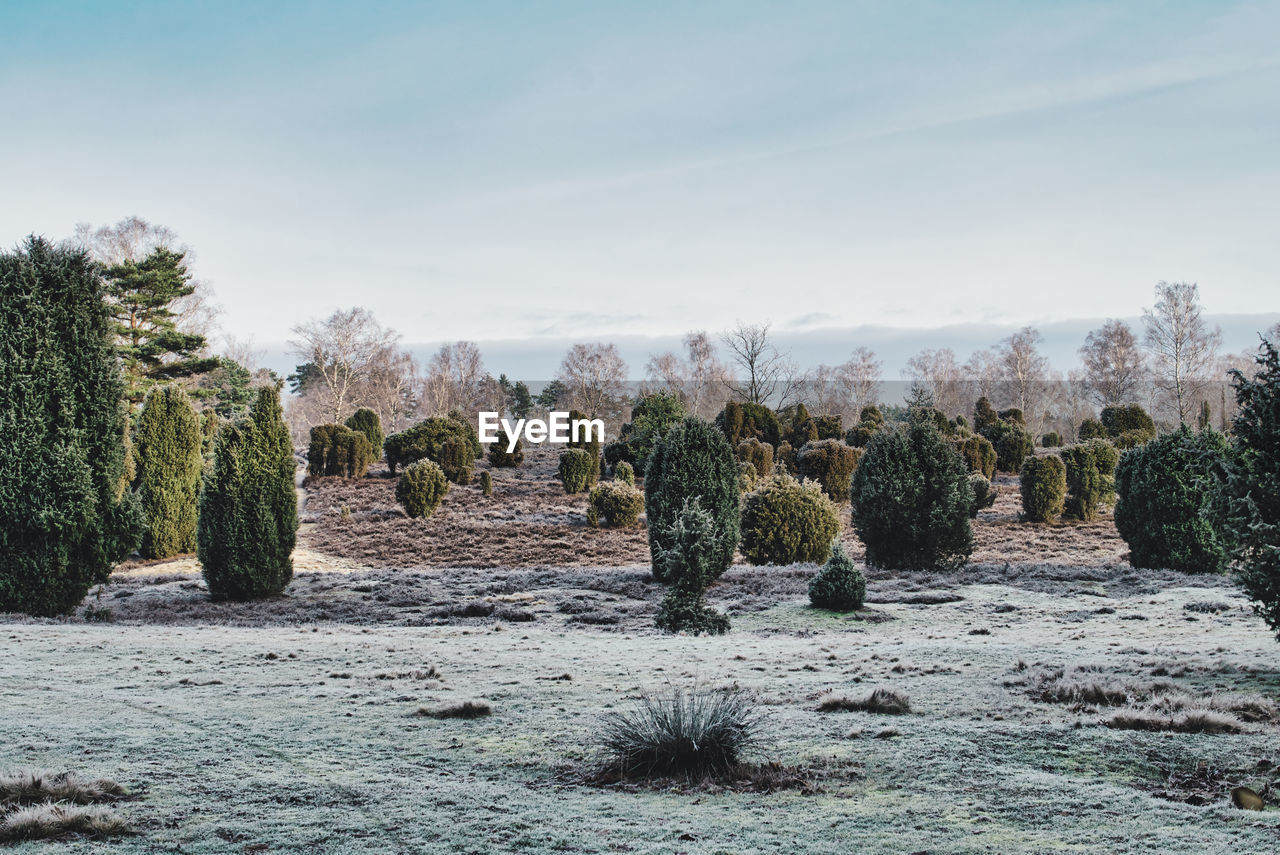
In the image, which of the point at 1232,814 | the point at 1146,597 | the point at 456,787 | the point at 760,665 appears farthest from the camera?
the point at 1146,597

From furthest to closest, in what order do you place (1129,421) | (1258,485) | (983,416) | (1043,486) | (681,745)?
(983,416) → (1129,421) → (1043,486) → (1258,485) → (681,745)

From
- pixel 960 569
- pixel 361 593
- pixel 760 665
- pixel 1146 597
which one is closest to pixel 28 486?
pixel 361 593

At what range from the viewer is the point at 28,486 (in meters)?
10.6

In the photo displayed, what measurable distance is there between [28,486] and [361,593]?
15.2 ft

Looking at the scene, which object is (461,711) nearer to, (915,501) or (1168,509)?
(915,501)

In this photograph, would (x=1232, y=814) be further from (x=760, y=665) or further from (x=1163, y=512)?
(x=1163, y=512)

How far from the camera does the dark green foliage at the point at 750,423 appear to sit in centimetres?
3584

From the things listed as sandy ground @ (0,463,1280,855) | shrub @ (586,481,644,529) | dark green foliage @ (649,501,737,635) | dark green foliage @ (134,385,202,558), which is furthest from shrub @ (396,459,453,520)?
dark green foliage @ (649,501,737,635)

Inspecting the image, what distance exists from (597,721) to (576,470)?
929 inches

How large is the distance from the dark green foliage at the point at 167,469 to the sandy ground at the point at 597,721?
7856 mm

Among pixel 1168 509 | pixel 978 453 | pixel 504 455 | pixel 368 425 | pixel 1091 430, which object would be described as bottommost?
pixel 1168 509

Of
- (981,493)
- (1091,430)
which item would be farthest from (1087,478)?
(1091,430)

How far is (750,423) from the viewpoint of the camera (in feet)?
120

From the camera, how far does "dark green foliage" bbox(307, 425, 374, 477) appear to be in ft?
105
